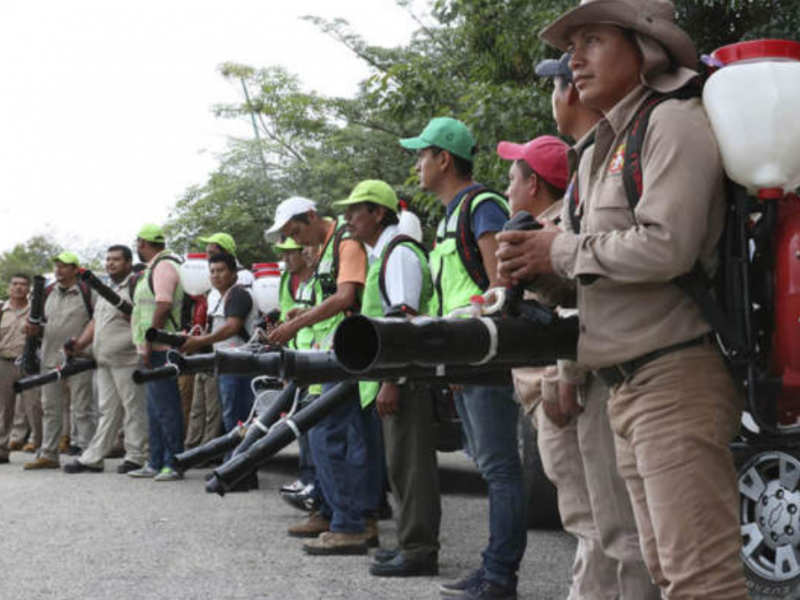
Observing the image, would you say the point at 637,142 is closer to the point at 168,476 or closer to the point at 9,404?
the point at 168,476

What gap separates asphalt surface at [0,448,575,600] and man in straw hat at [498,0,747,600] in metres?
2.64

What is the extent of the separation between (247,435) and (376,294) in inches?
61.6

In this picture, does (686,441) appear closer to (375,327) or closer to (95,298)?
→ (375,327)

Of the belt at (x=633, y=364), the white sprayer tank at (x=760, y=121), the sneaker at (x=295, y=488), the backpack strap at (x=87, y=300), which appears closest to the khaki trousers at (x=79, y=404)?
the backpack strap at (x=87, y=300)

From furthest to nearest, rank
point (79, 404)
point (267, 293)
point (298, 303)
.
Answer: point (79, 404) → point (267, 293) → point (298, 303)

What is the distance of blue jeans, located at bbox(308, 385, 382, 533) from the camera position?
21.2 feet

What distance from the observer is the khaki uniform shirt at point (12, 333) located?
1343cm

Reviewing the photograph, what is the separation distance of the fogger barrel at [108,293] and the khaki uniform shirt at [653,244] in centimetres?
860


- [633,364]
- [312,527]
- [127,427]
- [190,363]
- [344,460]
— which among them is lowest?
[312,527]

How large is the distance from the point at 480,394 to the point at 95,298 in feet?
26.5

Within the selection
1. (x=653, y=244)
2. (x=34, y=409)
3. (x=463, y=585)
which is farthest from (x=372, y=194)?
(x=34, y=409)

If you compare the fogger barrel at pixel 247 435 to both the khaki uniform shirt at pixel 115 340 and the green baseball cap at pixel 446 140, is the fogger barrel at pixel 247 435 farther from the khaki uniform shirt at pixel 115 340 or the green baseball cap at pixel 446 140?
the khaki uniform shirt at pixel 115 340

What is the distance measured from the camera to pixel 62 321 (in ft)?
39.6

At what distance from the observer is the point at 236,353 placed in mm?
4129
